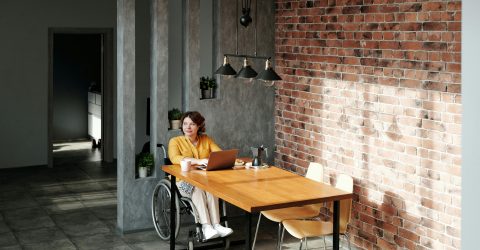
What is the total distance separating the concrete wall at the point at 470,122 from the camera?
1.75 metres

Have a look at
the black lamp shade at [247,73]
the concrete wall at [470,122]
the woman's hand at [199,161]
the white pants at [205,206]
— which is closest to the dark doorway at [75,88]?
the woman's hand at [199,161]

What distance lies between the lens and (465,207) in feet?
6.02

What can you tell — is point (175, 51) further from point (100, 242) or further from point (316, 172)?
point (316, 172)

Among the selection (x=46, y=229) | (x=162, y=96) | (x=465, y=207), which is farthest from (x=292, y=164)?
(x=465, y=207)

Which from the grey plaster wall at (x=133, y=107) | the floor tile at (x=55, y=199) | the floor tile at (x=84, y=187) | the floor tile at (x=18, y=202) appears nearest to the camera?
the grey plaster wall at (x=133, y=107)

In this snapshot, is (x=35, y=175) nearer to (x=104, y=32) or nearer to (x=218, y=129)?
(x=104, y=32)

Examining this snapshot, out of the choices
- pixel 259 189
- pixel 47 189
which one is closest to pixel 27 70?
pixel 47 189

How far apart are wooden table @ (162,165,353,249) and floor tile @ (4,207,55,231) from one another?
176cm

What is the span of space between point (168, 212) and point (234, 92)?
1.48 meters

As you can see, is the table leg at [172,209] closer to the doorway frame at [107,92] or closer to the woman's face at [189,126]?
the woman's face at [189,126]

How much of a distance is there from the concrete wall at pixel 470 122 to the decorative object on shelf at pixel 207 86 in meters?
5.50

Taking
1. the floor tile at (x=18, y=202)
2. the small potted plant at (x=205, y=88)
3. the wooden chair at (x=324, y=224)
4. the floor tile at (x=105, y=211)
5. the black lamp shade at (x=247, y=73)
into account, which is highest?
the black lamp shade at (x=247, y=73)

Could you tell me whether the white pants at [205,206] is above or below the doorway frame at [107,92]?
below

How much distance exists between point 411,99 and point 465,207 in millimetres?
3942
